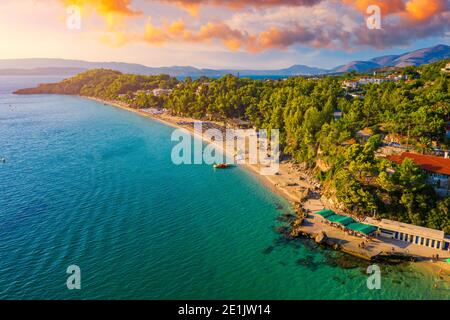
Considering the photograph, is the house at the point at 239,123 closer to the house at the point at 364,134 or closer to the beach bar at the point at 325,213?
the house at the point at 364,134

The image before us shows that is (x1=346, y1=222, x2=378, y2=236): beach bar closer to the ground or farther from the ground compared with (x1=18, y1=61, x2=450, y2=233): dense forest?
closer to the ground

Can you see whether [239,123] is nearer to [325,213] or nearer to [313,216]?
[313,216]

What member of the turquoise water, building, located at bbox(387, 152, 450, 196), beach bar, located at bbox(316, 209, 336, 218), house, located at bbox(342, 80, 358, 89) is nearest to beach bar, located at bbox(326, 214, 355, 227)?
beach bar, located at bbox(316, 209, 336, 218)

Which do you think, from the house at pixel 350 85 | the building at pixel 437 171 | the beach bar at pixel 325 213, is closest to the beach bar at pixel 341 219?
the beach bar at pixel 325 213

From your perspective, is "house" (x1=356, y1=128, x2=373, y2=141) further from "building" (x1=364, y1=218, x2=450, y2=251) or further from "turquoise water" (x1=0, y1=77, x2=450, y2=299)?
"building" (x1=364, y1=218, x2=450, y2=251)

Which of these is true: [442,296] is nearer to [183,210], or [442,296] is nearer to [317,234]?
[317,234]

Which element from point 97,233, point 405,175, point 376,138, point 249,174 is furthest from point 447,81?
point 97,233

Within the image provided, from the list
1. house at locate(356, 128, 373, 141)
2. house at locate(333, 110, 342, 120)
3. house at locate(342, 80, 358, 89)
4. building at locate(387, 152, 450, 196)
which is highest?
house at locate(342, 80, 358, 89)
